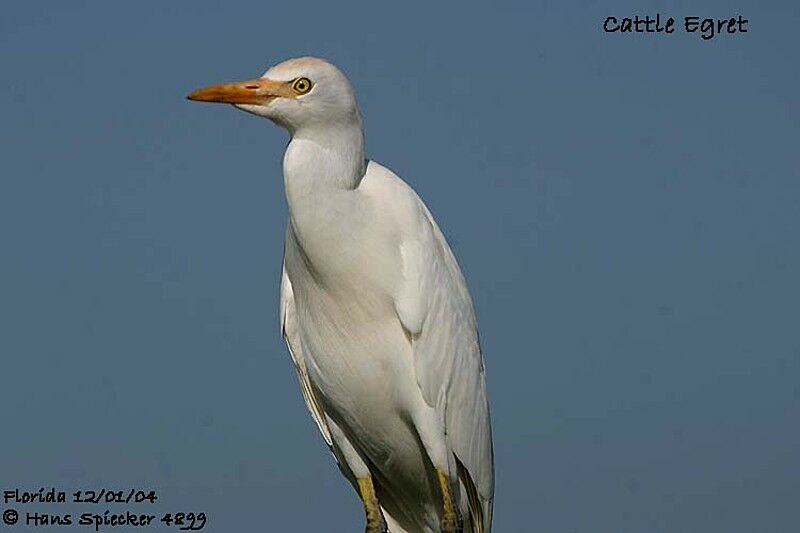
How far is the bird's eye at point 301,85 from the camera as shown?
5.59 metres

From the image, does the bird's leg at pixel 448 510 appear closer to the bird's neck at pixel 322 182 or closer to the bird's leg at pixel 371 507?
the bird's leg at pixel 371 507

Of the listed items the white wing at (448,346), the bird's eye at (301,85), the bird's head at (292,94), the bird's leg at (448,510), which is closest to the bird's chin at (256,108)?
the bird's head at (292,94)

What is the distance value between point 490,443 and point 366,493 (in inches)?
26.6

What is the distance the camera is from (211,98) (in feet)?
18.2

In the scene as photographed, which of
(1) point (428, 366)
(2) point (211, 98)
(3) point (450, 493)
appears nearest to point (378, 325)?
(1) point (428, 366)

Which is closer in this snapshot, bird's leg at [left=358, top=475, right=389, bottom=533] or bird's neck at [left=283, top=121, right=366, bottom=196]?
bird's neck at [left=283, top=121, right=366, bottom=196]

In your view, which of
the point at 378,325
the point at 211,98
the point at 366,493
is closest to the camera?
the point at 211,98

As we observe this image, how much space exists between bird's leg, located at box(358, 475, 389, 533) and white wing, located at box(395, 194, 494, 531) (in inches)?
18.1

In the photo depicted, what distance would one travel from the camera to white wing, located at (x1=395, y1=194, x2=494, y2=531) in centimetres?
593

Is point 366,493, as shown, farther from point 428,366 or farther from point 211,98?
point 211,98

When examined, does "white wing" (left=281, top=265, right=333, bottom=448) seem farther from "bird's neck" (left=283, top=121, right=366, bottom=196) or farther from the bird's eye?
the bird's eye

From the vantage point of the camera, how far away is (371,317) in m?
5.93

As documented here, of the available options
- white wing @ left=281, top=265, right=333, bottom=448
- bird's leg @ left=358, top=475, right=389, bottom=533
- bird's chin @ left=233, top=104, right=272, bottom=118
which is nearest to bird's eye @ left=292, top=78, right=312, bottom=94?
bird's chin @ left=233, top=104, right=272, bottom=118

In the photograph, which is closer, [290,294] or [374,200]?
[374,200]
